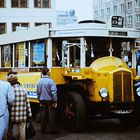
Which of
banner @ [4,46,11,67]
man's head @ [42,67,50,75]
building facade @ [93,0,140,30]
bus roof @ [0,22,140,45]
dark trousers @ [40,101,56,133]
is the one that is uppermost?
building facade @ [93,0,140,30]

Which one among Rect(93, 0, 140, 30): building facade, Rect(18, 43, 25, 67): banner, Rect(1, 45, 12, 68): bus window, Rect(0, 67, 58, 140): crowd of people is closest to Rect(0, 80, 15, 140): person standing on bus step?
Rect(0, 67, 58, 140): crowd of people

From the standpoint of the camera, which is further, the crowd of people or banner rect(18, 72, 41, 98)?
banner rect(18, 72, 41, 98)

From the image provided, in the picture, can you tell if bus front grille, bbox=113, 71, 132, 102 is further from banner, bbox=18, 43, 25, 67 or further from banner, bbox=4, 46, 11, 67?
banner, bbox=4, 46, 11, 67

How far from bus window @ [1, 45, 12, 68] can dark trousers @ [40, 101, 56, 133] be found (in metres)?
4.80

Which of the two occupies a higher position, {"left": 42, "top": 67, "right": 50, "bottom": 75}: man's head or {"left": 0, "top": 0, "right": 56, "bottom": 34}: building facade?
{"left": 0, "top": 0, "right": 56, "bottom": 34}: building facade

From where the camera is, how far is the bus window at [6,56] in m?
17.7

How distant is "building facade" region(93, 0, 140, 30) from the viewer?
4026 inches

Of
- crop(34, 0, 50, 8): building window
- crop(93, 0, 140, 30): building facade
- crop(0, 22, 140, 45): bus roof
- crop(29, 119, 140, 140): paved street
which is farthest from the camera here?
crop(93, 0, 140, 30): building facade

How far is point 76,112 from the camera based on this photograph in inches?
514

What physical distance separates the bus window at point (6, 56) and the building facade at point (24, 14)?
40.0m

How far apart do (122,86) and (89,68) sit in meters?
1.02

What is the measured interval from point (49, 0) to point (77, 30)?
154ft

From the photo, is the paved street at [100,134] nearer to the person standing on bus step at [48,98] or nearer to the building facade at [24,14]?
the person standing on bus step at [48,98]

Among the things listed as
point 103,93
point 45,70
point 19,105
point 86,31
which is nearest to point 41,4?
point 86,31
